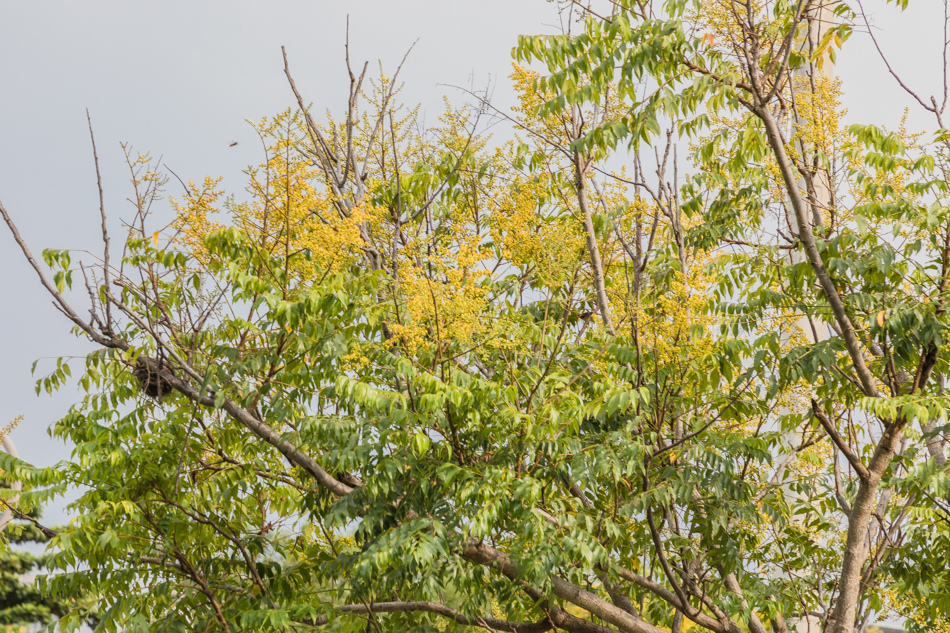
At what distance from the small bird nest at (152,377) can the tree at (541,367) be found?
0.04 ft

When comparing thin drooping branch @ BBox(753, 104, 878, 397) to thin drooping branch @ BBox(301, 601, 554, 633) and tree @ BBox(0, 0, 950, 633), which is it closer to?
tree @ BBox(0, 0, 950, 633)

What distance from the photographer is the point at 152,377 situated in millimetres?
3391

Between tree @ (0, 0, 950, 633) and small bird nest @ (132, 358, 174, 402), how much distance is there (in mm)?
12

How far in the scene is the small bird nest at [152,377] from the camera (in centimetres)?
329

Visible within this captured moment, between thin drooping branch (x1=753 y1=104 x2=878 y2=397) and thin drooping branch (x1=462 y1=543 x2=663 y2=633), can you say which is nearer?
thin drooping branch (x1=753 y1=104 x2=878 y2=397)

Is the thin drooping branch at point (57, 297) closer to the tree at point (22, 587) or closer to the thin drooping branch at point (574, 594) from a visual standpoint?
the thin drooping branch at point (574, 594)

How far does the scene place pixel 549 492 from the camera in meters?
3.19

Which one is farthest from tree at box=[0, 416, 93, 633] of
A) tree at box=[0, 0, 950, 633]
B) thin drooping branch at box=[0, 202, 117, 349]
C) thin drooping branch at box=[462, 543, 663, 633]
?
thin drooping branch at box=[462, 543, 663, 633]

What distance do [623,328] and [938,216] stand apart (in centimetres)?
117

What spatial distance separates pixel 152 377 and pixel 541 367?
5.29ft

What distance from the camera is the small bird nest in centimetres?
329

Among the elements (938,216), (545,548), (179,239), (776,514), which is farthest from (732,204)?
(179,239)

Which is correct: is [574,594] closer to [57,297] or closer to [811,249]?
[811,249]

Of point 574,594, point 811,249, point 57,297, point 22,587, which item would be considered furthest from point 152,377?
point 22,587
